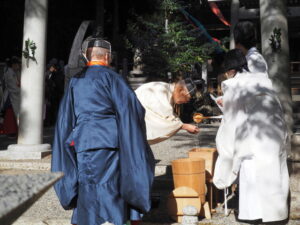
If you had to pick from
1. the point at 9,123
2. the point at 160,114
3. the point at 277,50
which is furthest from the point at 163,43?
the point at 160,114

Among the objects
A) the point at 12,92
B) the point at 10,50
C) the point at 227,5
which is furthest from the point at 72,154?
the point at 227,5

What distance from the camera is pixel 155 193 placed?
225 inches

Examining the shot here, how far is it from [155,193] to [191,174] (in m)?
0.90

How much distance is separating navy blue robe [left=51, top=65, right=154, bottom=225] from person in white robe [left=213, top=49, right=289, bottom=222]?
4.37 feet

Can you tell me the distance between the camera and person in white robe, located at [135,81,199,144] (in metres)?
5.18

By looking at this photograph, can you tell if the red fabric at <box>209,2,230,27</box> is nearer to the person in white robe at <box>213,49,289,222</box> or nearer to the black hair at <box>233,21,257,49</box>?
the black hair at <box>233,21,257,49</box>

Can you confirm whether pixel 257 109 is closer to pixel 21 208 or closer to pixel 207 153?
pixel 207 153

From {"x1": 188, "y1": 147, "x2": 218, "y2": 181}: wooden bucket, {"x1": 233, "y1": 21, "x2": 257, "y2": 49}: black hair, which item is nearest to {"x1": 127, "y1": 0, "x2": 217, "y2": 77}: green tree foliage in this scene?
{"x1": 188, "y1": 147, "x2": 218, "y2": 181}: wooden bucket

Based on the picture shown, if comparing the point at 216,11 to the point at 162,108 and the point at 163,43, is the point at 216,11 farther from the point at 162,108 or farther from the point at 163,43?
the point at 162,108

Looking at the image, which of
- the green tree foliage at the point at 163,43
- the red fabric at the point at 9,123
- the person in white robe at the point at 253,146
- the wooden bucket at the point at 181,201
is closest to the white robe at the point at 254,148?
the person in white robe at the point at 253,146

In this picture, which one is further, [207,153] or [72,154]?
[207,153]

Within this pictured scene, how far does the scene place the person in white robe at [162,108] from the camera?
5.18 metres

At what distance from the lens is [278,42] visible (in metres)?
6.56

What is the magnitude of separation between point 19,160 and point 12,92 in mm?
3859
